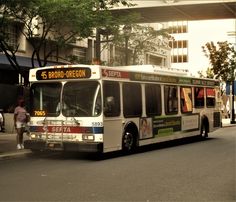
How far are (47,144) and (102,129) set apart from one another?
1.79 metres

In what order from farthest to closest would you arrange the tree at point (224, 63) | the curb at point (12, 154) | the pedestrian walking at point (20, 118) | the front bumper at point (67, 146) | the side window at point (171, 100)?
1. the tree at point (224, 63)
2. the side window at point (171, 100)
3. the pedestrian walking at point (20, 118)
4. the curb at point (12, 154)
5. the front bumper at point (67, 146)

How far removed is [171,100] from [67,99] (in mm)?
5191

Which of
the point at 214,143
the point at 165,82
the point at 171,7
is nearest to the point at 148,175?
the point at 165,82

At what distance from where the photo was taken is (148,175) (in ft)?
38.7

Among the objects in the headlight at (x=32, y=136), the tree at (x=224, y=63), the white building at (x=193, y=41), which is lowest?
the headlight at (x=32, y=136)

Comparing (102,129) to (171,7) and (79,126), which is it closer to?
(79,126)

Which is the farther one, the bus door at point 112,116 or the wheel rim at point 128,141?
the wheel rim at point 128,141

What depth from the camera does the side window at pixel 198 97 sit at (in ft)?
70.6

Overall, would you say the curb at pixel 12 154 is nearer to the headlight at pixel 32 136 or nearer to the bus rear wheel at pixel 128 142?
the headlight at pixel 32 136

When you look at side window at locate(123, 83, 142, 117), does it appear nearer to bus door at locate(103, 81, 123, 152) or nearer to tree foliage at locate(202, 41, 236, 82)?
bus door at locate(103, 81, 123, 152)

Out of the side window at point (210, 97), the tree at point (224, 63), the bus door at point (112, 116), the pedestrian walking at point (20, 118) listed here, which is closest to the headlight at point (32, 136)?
the pedestrian walking at point (20, 118)

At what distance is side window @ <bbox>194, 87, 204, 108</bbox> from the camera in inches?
848

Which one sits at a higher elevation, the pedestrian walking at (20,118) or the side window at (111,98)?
the side window at (111,98)

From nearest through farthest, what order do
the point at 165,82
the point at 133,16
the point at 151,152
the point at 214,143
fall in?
the point at 151,152 → the point at 165,82 → the point at 214,143 → the point at 133,16
